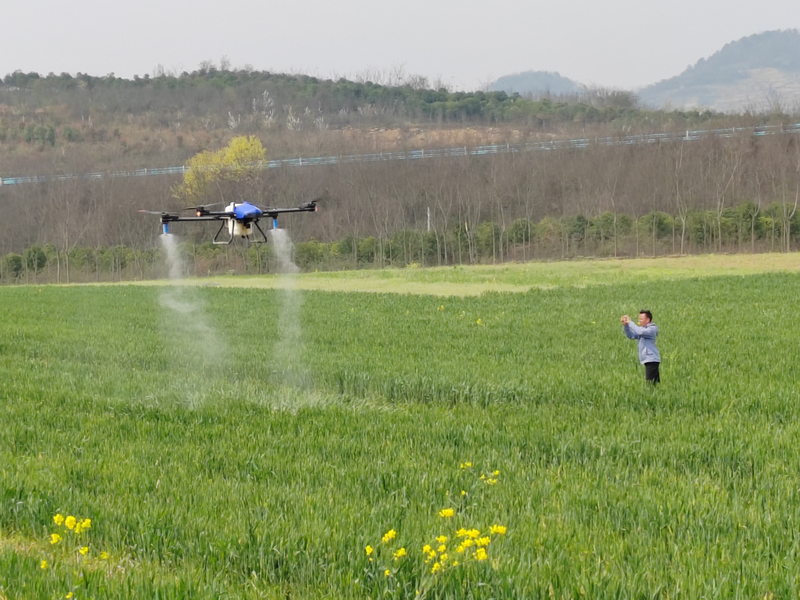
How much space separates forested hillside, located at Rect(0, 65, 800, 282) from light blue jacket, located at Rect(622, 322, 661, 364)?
15.7m

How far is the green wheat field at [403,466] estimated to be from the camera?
19.2 feet

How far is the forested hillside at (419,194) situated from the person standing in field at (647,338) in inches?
618

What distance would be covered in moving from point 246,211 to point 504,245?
198ft

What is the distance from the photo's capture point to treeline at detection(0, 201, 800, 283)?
5744cm

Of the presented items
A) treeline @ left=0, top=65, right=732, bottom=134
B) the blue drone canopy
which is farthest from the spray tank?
treeline @ left=0, top=65, right=732, bottom=134

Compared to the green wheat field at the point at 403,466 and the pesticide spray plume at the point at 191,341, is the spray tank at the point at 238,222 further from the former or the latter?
the green wheat field at the point at 403,466

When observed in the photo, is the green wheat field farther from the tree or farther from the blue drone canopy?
the tree

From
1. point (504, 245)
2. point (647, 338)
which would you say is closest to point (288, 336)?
point (647, 338)

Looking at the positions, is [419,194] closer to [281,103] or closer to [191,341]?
[191,341]

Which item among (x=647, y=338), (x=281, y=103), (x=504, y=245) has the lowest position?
(x=504, y=245)

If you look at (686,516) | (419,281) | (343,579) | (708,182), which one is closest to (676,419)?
(686,516)

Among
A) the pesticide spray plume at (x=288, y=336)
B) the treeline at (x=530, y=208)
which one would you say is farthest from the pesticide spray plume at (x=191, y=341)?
the treeline at (x=530, y=208)

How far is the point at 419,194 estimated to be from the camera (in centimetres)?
7419

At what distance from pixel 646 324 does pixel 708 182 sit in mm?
63764
